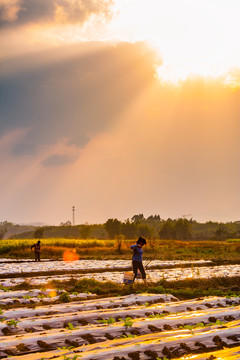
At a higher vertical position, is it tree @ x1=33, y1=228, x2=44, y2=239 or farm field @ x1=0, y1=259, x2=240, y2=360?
tree @ x1=33, y1=228, x2=44, y2=239

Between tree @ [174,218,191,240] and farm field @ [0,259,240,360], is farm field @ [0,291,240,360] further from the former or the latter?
tree @ [174,218,191,240]

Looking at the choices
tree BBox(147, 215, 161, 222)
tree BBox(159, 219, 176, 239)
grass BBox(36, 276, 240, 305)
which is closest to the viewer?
grass BBox(36, 276, 240, 305)

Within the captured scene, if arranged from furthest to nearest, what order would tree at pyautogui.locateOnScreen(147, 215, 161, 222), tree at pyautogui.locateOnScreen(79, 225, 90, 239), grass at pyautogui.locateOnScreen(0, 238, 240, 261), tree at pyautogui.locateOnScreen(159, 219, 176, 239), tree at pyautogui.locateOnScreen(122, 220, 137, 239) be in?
tree at pyautogui.locateOnScreen(147, 215, 161, 222) → tree at pyautogui.locateOnScreen(159, 219, 176, 239) → tree at pyautogui.locateOnScreen(122, 220, 137, 239) → tree at pyautogui.locateOnScreen(79, 225, 90, 239) → grass at pyautogui.locateOnScreen(0, 238, 240, 261)

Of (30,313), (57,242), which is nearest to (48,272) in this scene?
(30,313)

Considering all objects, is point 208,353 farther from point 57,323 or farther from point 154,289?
point 154,289

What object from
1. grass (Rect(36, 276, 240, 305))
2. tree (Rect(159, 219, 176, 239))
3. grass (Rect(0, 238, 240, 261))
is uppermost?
tree (Rect(159, 219, 176, 239))

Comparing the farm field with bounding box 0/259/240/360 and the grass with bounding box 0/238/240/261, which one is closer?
the farm field with bounding box 0/259/240/360

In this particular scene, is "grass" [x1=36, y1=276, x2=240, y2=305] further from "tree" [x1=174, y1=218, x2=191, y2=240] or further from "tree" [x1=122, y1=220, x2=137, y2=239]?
"tree" [x1=174, y1=218, x2=191, y2=240]

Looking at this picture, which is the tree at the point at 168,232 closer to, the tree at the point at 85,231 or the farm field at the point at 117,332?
the tree at the point at 85,231

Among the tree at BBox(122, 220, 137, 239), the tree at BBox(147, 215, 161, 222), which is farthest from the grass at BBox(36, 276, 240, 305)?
the tree at BBox(147, 215, 161, 222)

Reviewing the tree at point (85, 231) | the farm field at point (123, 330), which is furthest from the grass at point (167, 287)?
the tree at point (85, 231)

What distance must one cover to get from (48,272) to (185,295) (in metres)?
9.33

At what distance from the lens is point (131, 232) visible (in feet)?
268

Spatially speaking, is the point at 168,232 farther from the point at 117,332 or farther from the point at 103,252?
the point at 117,332
